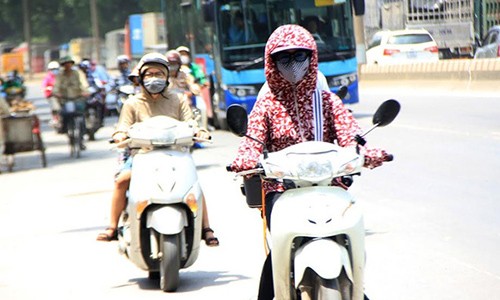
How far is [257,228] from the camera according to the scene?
36.5ft

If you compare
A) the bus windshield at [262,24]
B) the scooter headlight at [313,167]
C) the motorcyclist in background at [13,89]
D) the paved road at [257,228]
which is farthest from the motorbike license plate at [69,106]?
the scooter headlight at [313,167]

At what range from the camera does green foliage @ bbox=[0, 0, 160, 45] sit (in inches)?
4090

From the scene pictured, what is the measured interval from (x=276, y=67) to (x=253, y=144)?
Answer: 14.7 inches

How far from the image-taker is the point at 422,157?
52.7 feet

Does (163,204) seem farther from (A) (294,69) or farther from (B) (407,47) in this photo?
(B) (407,47)

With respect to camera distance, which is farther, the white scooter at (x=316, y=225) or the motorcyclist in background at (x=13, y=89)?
the motorcyclist in background at (x=13, y=89)

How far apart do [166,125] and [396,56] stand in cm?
2844

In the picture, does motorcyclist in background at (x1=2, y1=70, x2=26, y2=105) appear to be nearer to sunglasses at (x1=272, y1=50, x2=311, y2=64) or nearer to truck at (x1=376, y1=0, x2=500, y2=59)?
truck at (x1=376, y1=0, x2=500, y2=59)

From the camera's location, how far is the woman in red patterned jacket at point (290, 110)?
5.72 meters

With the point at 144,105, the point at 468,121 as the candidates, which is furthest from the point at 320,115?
the point at 468,121

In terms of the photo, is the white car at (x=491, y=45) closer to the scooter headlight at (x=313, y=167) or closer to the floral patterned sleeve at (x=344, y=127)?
the floral patterned sleeve at (x=344, y=127)

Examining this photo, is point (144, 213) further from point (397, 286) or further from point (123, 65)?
point (123, 65)

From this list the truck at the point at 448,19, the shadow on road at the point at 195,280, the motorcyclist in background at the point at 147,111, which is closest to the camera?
the shadow on road at the point at 195,280

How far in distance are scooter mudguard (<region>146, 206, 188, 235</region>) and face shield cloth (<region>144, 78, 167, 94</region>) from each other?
1053mm
